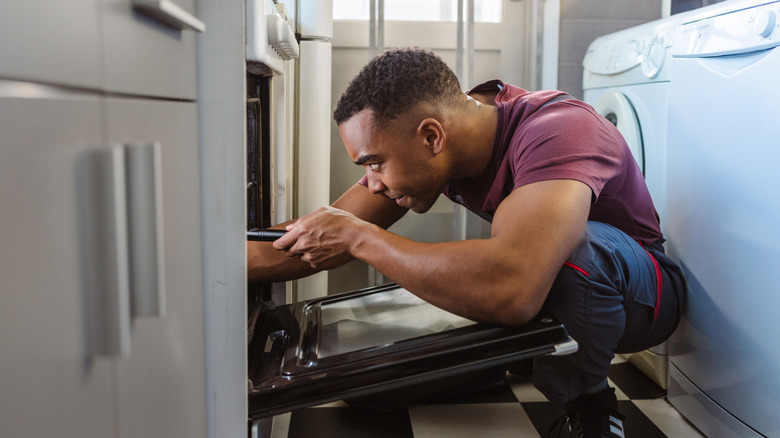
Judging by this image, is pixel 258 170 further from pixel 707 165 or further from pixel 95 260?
pixel 707 165

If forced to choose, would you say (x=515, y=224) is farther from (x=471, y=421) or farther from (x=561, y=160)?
(x=471, y=421)

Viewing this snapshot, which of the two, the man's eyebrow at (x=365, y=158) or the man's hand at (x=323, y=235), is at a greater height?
the man's eyebrow at (x=365, y=158)

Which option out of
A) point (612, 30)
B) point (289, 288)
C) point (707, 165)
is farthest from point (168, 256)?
point (612, 30)

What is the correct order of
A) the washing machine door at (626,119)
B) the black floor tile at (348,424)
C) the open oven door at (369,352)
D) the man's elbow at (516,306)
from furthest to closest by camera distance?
1. the washing machine door at (626,119)
2. the black floor tile at (348,424)
3. the man's elbow at (516,306)
4. the open oven door at (369,352)

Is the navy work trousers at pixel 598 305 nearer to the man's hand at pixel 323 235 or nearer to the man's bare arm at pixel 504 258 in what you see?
the man's bare arm at pixel 504 258

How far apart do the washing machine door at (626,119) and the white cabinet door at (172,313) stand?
135 cm

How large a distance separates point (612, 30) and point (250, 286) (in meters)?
1.74

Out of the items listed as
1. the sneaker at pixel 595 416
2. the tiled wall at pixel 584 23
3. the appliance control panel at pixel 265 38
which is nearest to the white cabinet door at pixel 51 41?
the appliance control panel at pixel 265 38

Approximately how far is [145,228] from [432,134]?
2.36 ft

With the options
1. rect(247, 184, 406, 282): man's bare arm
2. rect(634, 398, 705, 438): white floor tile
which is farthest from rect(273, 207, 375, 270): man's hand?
rect(634, 398, 705, 438): white floor tile

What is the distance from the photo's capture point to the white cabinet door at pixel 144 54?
1.53 ft

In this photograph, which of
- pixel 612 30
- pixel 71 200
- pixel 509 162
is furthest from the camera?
pixel 612 30

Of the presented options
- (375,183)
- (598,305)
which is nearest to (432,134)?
(375,183)

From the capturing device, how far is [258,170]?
4.28 feet
